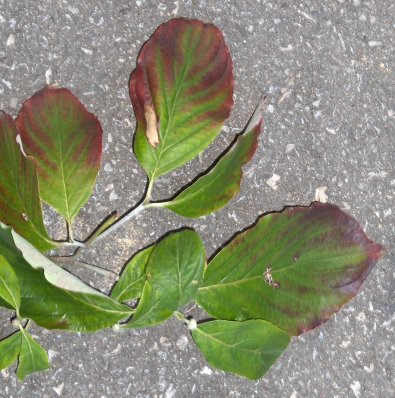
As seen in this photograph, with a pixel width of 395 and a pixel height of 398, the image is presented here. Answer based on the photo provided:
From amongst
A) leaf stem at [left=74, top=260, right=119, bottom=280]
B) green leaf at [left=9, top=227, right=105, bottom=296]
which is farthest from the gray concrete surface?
green leaf at [left=9, top=227, right=105, bottom=296]

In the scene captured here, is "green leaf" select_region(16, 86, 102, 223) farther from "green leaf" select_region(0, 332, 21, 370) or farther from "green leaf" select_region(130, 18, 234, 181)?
"green leaf" select_region(0, 332, 21, 370)

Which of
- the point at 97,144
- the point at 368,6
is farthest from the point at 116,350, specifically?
the point at 368,6

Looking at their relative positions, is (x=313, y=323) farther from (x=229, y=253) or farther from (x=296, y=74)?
(x=296, y=74)

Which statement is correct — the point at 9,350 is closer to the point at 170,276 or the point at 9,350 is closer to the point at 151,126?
the point at 170,276

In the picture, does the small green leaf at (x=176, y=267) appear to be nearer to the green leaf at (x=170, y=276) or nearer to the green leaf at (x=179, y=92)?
the green leaf at (x=170, y=276)

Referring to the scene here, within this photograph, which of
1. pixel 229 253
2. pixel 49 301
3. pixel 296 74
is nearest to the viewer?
pixel 49 301

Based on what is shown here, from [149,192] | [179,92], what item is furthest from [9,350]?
[179,92]
